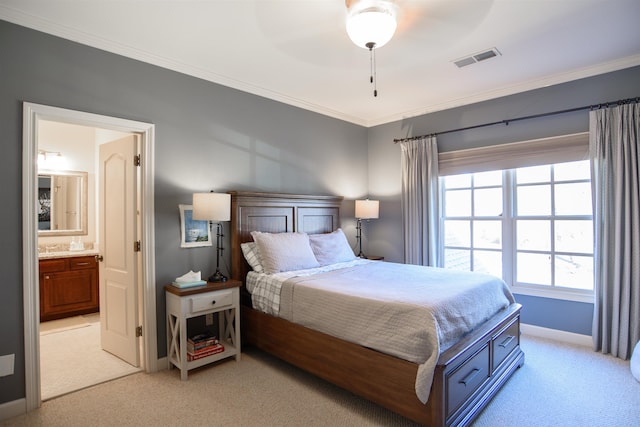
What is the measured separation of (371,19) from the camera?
2.10 meters

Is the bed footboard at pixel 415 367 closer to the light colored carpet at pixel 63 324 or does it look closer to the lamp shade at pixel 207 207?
the lamp shade at pixel 207 207

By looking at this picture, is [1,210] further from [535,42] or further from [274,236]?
[535,42]

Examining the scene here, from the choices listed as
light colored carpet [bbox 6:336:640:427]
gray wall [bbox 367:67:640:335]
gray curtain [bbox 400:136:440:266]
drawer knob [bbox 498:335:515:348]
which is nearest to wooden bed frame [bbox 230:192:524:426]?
drawer knob [bbox 498:335:515:348]

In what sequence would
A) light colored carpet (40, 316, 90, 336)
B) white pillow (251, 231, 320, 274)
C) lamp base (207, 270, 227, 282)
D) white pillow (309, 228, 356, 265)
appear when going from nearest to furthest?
1. lamp base (207, 270, 227, 282)
2. white pillow (251, 231, 320, 274)
3. white pillow (309, 228, 356, 265)
4. light colored carpet (40, 316, 90, 336)

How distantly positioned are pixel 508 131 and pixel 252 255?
10.2 feet

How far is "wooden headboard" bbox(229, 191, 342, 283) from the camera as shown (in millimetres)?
3455

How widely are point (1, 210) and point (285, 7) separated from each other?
232cm

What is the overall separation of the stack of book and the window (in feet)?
9.49

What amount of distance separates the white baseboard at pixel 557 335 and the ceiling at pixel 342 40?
8.40ft

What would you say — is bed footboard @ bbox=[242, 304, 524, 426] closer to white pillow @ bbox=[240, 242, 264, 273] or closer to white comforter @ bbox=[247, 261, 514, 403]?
white comforter @ bbox=[247, 261, 514, 403]

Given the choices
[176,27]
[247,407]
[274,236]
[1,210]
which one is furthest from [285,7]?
[247,407]

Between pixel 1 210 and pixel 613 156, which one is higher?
pixel 613 156

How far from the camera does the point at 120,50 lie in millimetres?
2797

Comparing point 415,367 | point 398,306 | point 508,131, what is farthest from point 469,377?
point 508,131
